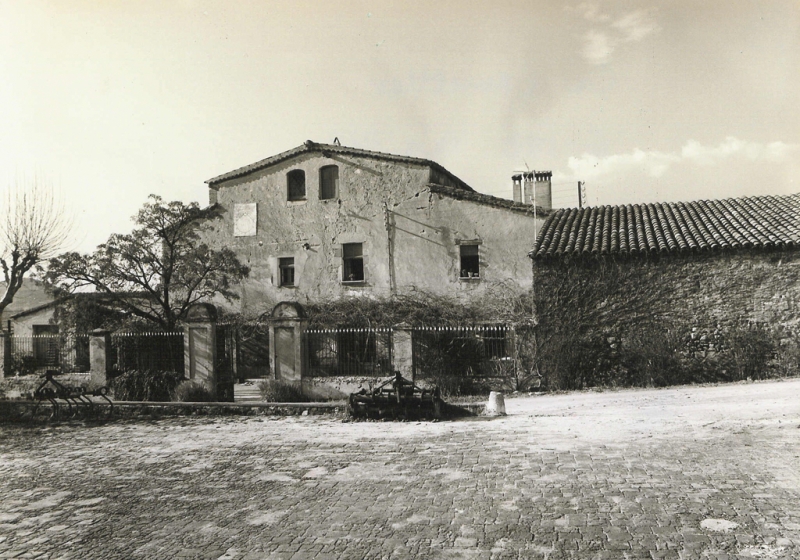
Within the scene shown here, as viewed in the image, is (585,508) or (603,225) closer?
(585,508)

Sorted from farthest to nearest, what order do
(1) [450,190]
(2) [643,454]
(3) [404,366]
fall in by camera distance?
1. (1) [450,190]
2. (3) [404,366]
3. (2) [643,454]

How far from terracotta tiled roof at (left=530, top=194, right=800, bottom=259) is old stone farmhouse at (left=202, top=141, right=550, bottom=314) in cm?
194

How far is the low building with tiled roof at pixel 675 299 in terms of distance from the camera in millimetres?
16250

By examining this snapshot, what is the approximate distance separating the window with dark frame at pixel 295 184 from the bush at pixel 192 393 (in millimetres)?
10317

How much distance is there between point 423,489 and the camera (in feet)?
22.0

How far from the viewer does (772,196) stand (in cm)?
2020

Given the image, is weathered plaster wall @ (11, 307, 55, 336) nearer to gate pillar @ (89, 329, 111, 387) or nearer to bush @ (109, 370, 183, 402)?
gate pillar @ (89, 329, 111, 387)

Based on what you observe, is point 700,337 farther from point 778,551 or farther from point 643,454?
point 778,551

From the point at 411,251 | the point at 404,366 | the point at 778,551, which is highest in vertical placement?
the point at 411,251

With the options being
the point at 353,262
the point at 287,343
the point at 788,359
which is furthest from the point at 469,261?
the point at 788,359

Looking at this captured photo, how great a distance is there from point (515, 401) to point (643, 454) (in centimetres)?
613

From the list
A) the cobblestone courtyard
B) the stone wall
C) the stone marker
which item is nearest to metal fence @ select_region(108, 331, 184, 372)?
the cobblestone courtyard

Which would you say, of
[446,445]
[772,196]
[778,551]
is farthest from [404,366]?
[772,196]

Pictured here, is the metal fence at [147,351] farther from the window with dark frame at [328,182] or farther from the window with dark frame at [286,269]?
the window with dark frame at [328,182]
